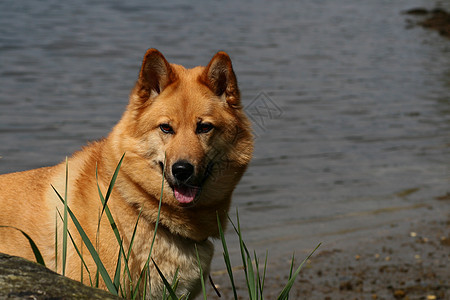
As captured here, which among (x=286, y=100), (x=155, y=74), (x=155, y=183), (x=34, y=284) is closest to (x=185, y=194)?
(x=155, y=183)

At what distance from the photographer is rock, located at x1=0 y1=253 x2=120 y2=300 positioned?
5.93ft

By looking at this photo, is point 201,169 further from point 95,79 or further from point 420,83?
point 420,83

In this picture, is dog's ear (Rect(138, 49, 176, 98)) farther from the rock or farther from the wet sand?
the wet sand

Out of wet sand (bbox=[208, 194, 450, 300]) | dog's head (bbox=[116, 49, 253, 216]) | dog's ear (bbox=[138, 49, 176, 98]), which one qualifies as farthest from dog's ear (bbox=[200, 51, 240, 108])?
wet sand (bbox=[208, 194, 450, 300])

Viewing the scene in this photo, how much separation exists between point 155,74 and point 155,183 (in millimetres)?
693

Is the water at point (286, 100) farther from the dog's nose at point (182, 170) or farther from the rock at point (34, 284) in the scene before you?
the rock at point (34, 284)

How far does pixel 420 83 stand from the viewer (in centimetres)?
1352

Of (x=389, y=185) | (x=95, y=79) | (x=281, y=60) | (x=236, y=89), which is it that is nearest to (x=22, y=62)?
(x=95, y=79)

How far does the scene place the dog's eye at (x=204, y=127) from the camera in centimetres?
353

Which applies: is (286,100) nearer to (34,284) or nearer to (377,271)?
(377,271)

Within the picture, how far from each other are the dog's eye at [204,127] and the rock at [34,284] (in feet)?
5.41

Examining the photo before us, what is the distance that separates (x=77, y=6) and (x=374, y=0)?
1791 centimetres

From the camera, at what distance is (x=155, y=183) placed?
347 cm

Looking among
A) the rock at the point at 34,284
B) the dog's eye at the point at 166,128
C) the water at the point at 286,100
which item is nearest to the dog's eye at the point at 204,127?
the dog's eye at the point at 166,128
